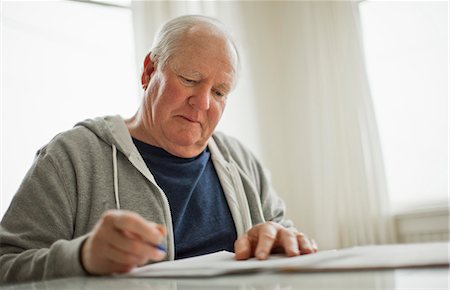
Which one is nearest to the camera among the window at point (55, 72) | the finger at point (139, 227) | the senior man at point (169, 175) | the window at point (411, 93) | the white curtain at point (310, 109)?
the finger at point (139, 227)

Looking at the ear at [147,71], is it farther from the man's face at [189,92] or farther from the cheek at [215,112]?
the cheek at [215,112]

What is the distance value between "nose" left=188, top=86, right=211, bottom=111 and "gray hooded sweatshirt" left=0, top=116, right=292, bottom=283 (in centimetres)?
19

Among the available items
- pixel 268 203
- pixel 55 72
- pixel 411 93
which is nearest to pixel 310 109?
pixel 411 93

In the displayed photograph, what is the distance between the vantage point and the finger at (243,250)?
90 centimetres

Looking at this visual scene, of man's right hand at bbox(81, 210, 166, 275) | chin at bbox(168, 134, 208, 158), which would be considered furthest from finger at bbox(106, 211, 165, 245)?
chin at bbox(168, 134, 208, 158)

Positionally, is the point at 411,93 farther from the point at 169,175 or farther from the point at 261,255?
the point at 261,255

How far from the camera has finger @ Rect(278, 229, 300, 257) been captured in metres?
0.93

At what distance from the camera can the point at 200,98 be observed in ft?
→ 4.59

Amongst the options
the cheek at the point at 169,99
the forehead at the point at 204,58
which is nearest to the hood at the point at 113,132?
the cheek at the point at 169,99

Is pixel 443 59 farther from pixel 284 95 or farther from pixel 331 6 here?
pixel 284 95

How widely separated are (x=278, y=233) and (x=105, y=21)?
6.81 feet

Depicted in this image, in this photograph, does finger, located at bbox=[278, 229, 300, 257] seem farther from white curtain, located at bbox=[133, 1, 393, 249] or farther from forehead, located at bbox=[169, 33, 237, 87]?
white curtain, located at bbox=[133, 1, 393, 249]

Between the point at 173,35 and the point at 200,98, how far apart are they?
0.62ft

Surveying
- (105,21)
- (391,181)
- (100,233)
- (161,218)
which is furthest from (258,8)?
(100,233)
